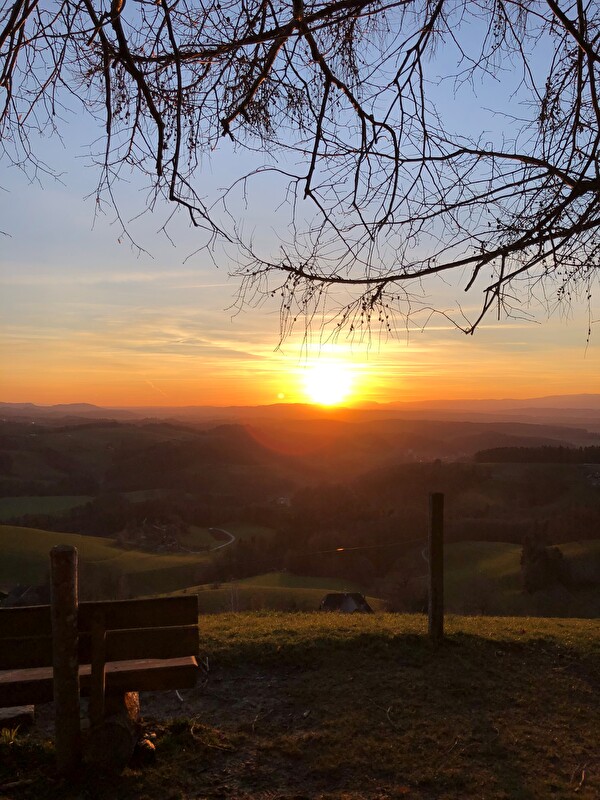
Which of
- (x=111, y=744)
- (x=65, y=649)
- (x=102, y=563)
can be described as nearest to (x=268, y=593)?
(x=102, y=563)

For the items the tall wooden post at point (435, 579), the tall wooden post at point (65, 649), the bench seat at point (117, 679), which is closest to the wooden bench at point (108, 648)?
the bench seat at point (117, 679)

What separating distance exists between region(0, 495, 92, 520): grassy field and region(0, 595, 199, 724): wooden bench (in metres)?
80.4

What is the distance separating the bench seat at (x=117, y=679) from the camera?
398 centimetres

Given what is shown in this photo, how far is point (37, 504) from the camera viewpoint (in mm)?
83500

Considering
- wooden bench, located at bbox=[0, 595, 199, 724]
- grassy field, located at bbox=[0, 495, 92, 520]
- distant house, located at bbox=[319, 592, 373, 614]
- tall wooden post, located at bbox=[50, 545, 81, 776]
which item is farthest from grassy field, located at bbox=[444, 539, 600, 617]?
grassy field, located at bbox=[0, 495, 92, 520]

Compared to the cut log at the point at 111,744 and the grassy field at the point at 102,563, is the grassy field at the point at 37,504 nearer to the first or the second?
the grassy field at the point at 102,563

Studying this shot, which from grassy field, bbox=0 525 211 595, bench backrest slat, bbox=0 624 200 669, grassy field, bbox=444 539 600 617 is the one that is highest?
bench backrest slat, bbox=0 624 200 669

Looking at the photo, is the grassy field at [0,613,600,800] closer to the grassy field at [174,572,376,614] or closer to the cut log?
the cut log

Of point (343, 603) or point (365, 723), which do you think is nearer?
point (365, 723)

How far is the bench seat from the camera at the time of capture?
398 cm

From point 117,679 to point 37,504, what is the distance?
287 ft

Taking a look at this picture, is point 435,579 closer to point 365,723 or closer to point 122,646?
point 365,723

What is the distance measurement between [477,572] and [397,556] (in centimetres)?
1052

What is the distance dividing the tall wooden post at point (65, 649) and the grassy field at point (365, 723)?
0.65 ft
